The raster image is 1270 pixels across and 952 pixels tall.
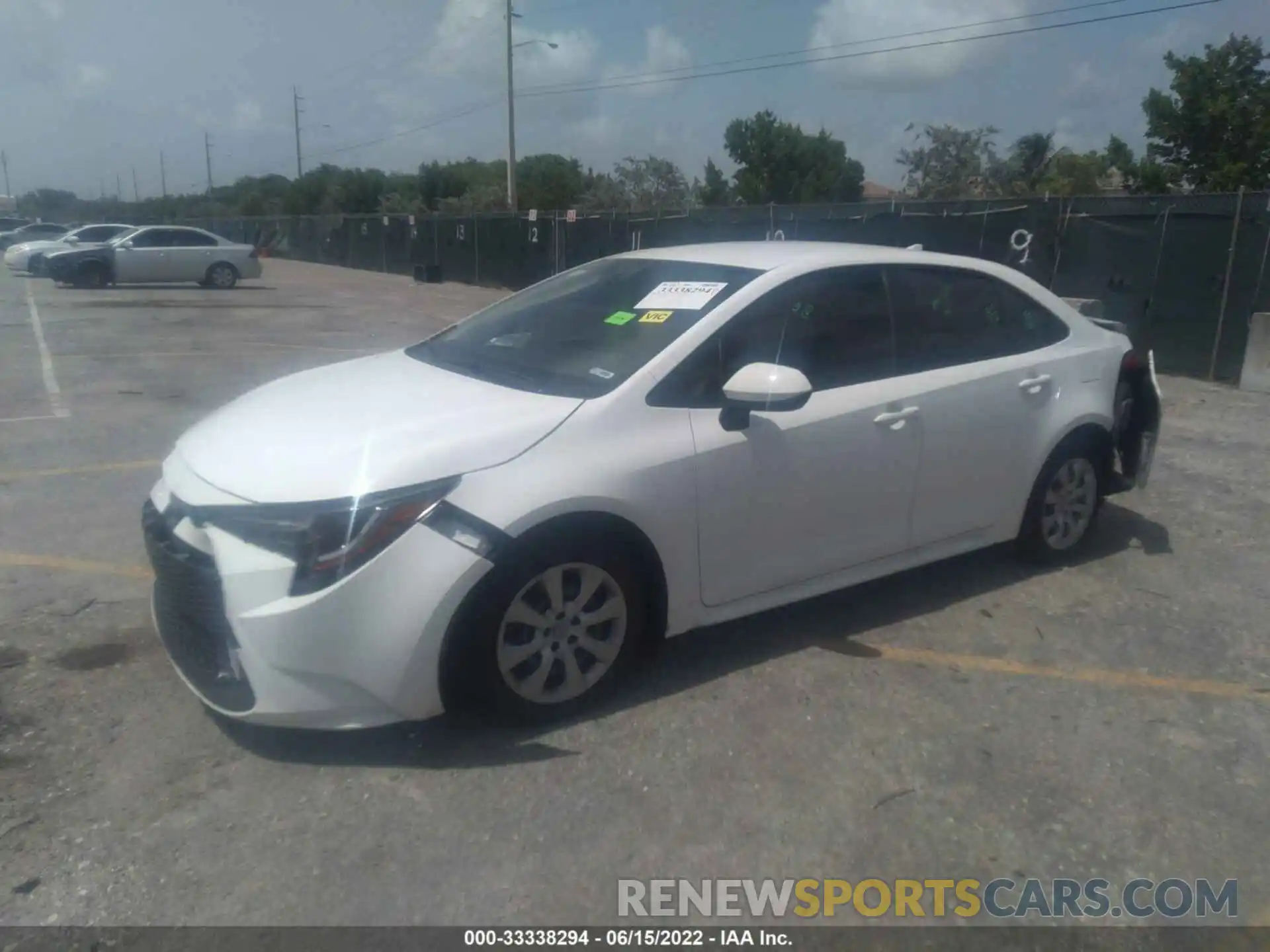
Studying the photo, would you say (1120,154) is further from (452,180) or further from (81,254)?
(452,180)

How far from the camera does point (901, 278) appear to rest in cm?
477

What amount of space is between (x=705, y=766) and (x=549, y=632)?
2.24ft

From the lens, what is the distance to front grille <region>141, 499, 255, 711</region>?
339 centimetres

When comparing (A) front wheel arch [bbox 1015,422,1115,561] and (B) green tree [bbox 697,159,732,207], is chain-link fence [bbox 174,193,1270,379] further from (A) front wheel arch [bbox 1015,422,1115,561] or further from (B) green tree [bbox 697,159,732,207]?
(B) green tree [bbox 697,159,732,207]

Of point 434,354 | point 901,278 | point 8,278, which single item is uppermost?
point 901,278

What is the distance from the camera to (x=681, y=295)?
4348 millimetres

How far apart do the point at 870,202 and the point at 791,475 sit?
13.3 metres

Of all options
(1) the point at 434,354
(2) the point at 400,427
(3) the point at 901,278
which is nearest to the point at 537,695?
(2) the point at 400,427

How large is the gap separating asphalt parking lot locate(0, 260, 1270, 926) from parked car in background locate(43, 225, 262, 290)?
21.0 meters

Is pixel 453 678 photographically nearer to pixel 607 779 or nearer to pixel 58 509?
pixel 607 779

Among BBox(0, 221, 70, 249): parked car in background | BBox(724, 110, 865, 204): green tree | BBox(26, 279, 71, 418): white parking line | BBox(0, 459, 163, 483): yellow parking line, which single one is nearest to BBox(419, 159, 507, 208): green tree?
BBox(724, 110, 865, 204): green tree

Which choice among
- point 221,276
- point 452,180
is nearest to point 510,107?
point 221,276

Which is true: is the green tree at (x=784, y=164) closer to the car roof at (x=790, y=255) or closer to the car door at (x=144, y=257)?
the car door at (x=144, y=257)

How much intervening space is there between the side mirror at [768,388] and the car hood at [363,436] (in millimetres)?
574
